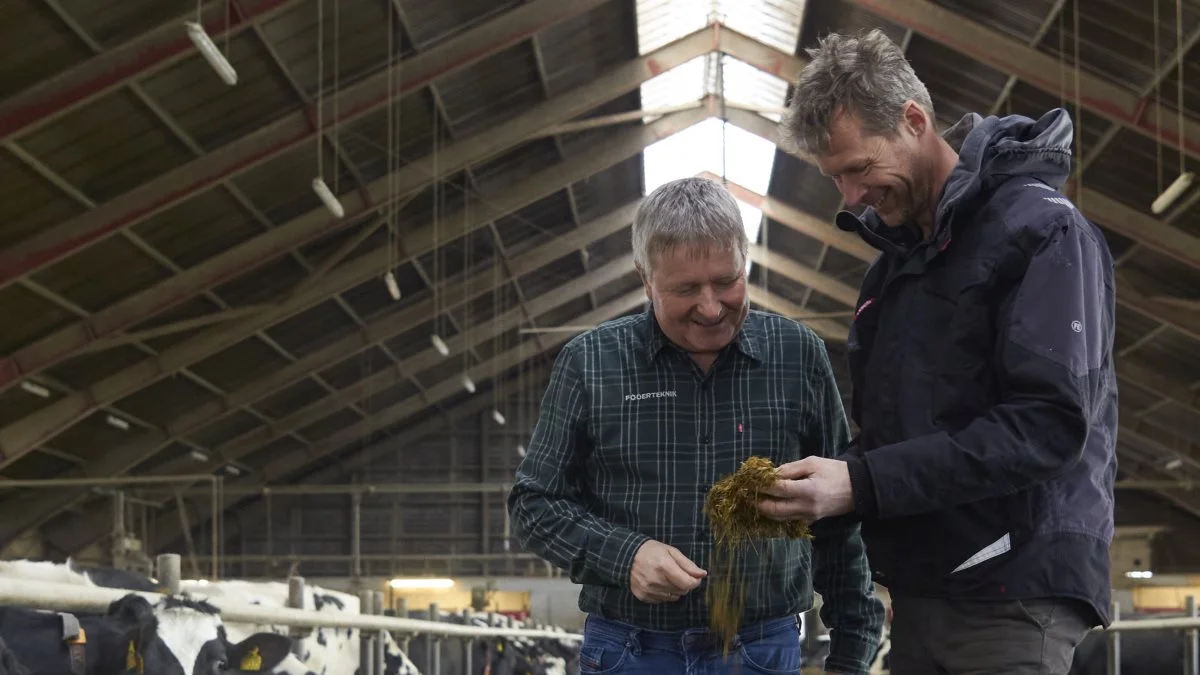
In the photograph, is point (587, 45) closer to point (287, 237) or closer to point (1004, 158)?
point (287, 237)

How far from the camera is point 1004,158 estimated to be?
2.52 meters

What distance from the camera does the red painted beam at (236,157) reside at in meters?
16.1

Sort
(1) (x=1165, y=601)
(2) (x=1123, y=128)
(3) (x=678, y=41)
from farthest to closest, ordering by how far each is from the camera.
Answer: (1) (x=1165, y=601) → (3) (x=678, y=41) → (2) (x=1123, y=128)

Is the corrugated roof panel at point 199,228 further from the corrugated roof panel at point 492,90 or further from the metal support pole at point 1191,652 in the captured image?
the metal support pole at point 1191,652

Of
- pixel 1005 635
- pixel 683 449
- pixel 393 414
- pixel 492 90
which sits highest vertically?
pixel 492 90

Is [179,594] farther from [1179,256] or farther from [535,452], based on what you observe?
[1179,256]

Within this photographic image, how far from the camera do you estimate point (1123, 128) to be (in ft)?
55.7

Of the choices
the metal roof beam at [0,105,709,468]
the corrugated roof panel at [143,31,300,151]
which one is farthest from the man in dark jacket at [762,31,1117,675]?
the metal roof beam at [0,105,709,468]


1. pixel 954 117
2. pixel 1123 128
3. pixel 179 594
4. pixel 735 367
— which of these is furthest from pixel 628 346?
pixel 954 117

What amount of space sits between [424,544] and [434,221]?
1303 centimetres

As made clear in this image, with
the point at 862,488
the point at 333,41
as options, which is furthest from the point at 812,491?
the point at 333,41

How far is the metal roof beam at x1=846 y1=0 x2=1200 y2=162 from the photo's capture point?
617 inches

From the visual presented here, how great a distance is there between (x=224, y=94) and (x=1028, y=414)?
14359 millimetres

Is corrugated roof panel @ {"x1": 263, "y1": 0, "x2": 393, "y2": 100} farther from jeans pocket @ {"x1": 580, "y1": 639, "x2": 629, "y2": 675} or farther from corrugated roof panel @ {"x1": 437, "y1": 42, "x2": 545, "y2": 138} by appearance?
jeans pocket @ {"x1": 580, "y1": 639, "x2": 629, "y2": 675}
